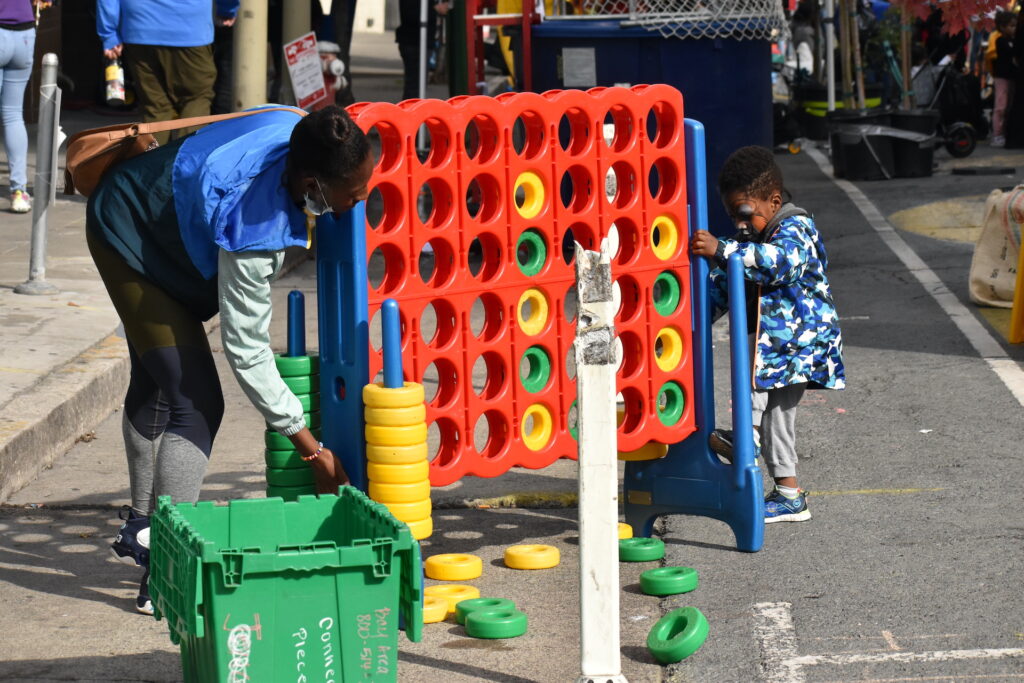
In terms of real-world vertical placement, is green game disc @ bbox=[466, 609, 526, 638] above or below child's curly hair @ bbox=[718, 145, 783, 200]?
below

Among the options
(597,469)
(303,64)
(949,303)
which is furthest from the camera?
(303,64)

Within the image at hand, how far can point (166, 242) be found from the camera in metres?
4.69

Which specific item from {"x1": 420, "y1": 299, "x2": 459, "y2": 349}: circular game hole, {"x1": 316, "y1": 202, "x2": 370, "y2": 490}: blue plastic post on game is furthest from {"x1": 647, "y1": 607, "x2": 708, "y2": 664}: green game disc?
{"x1": 420, "y1": 299, "x2": 459, "y2": 349}: circular game hole

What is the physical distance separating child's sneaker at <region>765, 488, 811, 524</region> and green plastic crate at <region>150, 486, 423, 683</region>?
2257 millimetres

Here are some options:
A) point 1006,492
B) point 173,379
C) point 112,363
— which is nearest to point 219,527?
point 173,379

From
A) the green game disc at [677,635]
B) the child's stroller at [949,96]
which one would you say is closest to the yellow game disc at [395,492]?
the green game disc at [677,635]

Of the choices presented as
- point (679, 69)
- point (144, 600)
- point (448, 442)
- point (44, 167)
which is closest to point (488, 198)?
point (448, 442)

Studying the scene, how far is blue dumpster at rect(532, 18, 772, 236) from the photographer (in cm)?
1132

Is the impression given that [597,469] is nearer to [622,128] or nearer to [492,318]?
[492,318]

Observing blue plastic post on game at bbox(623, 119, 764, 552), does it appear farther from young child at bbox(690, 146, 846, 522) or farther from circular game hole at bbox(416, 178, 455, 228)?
circular game hole at bbox(416, 178, 455, 228)

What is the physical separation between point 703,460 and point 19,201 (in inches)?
278

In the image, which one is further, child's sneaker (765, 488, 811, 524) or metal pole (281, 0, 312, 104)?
metal pole (281, 0, 312, 104)

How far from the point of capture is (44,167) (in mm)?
8648

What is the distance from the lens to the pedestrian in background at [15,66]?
402 inches
